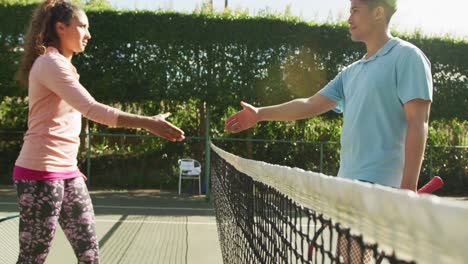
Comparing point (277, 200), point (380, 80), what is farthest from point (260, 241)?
point (380, 80)

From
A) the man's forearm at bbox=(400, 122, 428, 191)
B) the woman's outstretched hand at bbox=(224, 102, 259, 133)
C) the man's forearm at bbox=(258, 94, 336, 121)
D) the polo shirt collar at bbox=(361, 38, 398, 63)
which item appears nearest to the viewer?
the man's forearm at bbox=(400, 122, 428, 191)

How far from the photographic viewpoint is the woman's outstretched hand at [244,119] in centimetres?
313

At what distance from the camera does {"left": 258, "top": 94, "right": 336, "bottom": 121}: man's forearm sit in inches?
116

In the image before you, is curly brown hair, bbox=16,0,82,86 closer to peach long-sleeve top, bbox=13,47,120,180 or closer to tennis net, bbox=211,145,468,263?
peach long-sleeve top, bbox=13,47,120,180

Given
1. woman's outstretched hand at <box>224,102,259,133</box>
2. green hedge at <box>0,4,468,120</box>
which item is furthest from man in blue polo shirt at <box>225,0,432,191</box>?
green hedge at <box>0,4,468,120</box>

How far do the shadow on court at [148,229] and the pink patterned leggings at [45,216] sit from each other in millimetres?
1865

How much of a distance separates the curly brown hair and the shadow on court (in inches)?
78.5

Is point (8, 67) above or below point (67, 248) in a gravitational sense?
above

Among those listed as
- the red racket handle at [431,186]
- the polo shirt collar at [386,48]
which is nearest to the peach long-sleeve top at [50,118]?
the polo shirt collar at [386,48]

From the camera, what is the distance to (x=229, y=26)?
11.6 metres

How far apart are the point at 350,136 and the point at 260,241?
633 mm

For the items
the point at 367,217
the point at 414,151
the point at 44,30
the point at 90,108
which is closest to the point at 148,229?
the point at 44,30

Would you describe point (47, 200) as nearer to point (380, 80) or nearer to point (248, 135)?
point (380, 80)

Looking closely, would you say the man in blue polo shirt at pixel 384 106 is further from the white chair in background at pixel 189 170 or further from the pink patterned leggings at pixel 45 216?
the white chair in background at pixel 189 170
